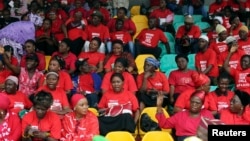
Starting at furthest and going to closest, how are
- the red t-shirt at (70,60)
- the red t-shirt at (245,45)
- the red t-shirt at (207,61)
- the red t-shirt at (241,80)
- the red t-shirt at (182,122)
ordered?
the red t-shirt at (245,45) → the red t-shirt at (207,61) → the red t-shirt at (70,60) → the red t-shirt at (241,80) → the red t-shirt at (182,122)

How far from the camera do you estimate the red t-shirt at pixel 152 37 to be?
34.1 ft

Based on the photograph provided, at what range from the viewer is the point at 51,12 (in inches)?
428

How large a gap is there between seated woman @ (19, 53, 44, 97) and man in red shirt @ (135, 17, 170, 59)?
2.28m

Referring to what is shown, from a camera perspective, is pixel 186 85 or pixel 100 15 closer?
pixel 186 85

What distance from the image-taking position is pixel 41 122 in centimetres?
674

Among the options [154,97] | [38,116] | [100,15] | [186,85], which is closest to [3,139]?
[38,116]

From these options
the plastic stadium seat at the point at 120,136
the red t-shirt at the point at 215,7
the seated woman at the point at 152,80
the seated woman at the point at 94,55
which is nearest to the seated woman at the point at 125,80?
the seated woman at the point at 152,80

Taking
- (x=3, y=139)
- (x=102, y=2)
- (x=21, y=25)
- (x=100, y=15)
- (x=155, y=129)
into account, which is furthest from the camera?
(x=102, y=2)

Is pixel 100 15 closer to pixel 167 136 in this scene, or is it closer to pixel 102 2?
pixel 102 2

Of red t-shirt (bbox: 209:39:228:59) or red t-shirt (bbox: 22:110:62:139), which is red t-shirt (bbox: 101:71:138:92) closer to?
red t-shirt (bbox: 22:110:62:139)

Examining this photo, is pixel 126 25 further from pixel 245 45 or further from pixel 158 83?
pixel 158 83

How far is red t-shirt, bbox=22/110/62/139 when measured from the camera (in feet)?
21.9

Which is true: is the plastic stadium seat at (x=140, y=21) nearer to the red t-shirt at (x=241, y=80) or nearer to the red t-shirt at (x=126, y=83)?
the red t-shirt at (x=241, y=80)

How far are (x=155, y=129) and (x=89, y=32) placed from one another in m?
3.69
